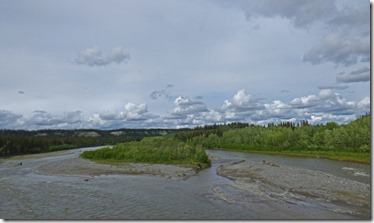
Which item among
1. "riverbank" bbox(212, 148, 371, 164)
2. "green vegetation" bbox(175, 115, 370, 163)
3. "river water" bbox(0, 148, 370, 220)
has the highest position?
"green vegetation" bbox(175, 115, 370, 163)

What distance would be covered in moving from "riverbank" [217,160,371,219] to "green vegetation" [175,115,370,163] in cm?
2422

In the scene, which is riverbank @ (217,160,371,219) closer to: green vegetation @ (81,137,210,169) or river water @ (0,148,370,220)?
river water @ (0,148,370,220)

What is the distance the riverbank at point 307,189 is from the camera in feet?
72.4

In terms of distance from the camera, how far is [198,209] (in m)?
20.6

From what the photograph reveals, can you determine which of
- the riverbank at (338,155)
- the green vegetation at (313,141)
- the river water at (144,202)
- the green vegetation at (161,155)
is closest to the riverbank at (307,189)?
the river water at (144,202)

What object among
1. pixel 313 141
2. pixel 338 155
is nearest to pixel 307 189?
pixel 338 155

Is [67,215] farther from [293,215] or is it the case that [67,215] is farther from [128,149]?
[128,149]

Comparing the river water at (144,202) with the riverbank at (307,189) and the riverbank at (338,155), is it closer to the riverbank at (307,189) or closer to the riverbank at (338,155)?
the riverbank at (307,189)

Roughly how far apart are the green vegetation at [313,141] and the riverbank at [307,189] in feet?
79.5

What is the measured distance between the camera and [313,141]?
8188 cm

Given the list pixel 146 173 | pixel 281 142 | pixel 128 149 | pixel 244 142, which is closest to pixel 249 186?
pixel 146 173

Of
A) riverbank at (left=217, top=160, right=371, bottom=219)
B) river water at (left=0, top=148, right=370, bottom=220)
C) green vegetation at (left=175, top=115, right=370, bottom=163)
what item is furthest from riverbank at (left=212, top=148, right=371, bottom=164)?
river water at (left=0, top=148, right=370, bottom=220)

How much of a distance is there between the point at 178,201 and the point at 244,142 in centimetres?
9236

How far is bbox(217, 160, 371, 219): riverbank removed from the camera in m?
22.1
